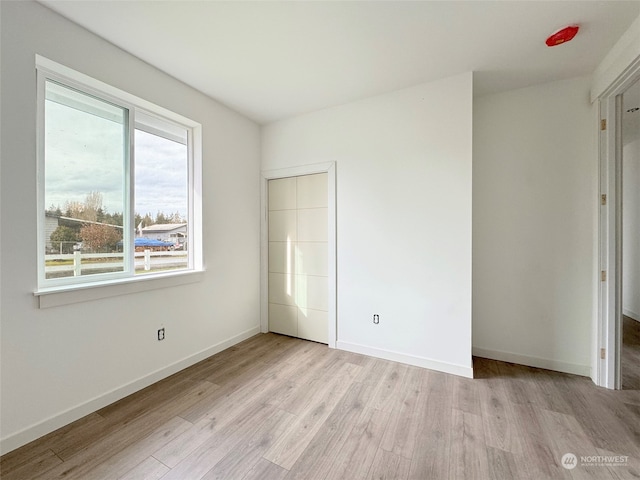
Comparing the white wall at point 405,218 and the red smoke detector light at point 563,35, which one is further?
the white wall at point 405,218

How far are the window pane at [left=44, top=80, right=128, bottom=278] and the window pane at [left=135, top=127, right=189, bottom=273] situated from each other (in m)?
0.15

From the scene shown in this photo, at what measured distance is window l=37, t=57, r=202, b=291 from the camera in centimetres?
184

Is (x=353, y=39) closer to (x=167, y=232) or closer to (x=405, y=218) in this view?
(x=405, y=218)

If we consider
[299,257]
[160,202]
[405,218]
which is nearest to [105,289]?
[160,202]

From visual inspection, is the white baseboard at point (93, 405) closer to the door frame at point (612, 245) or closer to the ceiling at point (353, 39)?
the ceiling at point (353, 39)

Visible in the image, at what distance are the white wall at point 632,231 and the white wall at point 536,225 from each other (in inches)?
98.7

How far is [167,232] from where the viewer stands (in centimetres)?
263

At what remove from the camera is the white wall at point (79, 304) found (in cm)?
156

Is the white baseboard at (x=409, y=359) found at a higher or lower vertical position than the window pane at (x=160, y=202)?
lower

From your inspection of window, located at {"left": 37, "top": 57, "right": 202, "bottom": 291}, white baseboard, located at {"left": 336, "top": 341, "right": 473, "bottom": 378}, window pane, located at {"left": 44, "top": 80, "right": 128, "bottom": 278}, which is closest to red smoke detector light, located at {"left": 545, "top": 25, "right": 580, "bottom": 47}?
white baseboard, located at {"left": 336, "top": 341, "right": 473, "bottom": 378}

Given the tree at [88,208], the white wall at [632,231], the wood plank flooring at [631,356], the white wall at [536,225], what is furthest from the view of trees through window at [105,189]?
the white wall at [632,231]

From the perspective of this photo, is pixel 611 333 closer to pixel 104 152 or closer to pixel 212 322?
pixel 212 322

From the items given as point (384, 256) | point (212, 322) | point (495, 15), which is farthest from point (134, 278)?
point (495, 15)

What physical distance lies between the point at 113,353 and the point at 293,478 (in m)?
1.65
